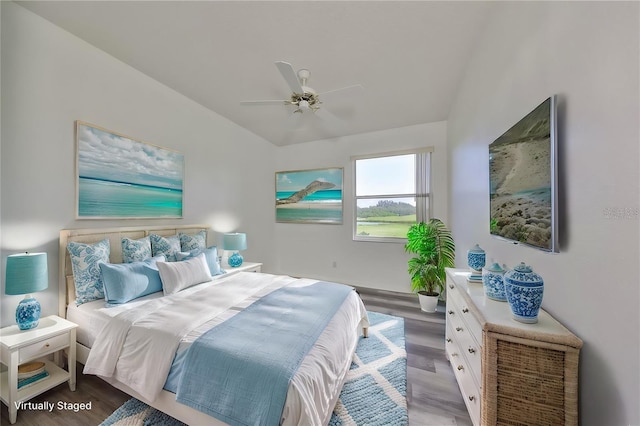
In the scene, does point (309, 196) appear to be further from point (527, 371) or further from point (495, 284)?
point (527, 371)

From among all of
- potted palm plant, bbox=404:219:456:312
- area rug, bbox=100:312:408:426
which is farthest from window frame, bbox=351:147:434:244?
area rug, bbox=100:312:408:426

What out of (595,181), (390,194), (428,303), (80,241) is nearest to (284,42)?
(595,181)

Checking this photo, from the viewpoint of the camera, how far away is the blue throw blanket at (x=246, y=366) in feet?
3.85

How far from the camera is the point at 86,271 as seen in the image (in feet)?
6.72

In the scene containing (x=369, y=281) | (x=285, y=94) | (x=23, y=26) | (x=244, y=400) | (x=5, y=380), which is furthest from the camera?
(x=369, y=281)

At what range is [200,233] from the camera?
10.7ft

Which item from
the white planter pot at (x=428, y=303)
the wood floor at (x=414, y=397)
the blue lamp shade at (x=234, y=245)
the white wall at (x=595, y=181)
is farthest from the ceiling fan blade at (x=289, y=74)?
the white planter pot at (x=428, y=303)

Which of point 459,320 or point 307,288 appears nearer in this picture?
point 459,320

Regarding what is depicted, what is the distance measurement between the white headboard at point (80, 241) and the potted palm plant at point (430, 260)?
336 cm

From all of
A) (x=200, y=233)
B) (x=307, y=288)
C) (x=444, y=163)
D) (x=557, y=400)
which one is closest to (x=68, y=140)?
(x=200, y=233)

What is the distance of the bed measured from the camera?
129 centimetres

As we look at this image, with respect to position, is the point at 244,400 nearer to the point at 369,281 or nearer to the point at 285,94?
the point at 285,94

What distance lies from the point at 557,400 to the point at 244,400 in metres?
1.39

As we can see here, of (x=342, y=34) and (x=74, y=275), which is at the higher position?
(x=342, y=34)
